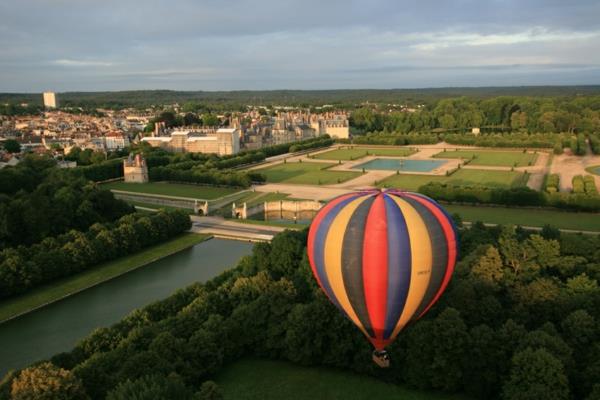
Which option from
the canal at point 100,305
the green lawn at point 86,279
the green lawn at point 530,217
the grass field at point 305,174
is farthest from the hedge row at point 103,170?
the green lawn at point 530,217

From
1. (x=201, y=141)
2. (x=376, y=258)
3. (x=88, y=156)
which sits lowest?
(x=88, y=156)

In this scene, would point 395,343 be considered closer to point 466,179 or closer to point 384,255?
point 384,255

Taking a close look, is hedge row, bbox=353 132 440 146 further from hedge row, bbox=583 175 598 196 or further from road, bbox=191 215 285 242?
road, bbox=191 215 285 242

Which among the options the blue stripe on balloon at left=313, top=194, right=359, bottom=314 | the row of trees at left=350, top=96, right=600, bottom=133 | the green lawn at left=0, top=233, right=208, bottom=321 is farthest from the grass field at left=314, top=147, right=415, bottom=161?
the blue stripe on balloon at left=313, top=194, right=359, bottom=314

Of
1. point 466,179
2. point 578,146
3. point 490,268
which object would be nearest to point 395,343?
point 490,268

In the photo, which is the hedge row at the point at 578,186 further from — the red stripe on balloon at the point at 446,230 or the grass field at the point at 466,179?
the red stripe on balloon at the point at 446,230

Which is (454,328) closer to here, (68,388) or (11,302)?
(68,388)

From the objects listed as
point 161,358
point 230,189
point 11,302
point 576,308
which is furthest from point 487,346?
point 230,189
